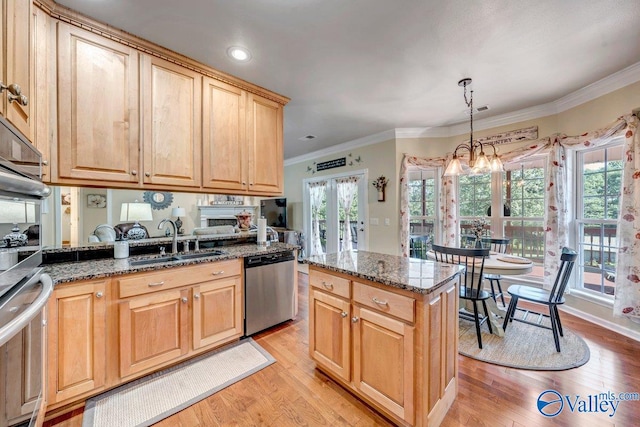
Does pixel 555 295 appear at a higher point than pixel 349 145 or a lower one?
lower

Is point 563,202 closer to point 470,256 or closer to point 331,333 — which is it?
point 470,256

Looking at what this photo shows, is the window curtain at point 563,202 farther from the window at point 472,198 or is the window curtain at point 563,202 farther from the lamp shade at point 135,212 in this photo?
the lamp shade at point 135,212

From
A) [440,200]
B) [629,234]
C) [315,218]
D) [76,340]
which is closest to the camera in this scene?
[76,340]

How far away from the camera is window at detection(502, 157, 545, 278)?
3439 mm

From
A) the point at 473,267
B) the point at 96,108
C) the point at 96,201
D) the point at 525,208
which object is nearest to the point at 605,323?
the point at 525,208

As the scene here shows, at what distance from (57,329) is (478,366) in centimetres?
297

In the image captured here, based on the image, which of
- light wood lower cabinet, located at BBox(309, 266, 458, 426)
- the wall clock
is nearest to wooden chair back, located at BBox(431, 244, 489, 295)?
light wood lower cabinet, located at BBox(309, 266, 458, 426)

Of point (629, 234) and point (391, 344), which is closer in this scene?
point (391, 344)

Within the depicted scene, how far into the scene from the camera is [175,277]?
1997mm

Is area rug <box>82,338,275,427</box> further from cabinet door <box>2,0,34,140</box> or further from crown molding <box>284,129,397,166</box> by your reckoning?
crown molding <box>284,129,397,166</box>

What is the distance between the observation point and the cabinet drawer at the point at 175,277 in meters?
1.79

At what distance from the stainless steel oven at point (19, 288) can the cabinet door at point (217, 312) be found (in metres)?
1.00

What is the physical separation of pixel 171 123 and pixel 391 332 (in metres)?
2.38

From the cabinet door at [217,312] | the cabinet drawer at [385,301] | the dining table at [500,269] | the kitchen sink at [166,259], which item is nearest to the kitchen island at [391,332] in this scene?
the cabinet drawer at [385,301]
